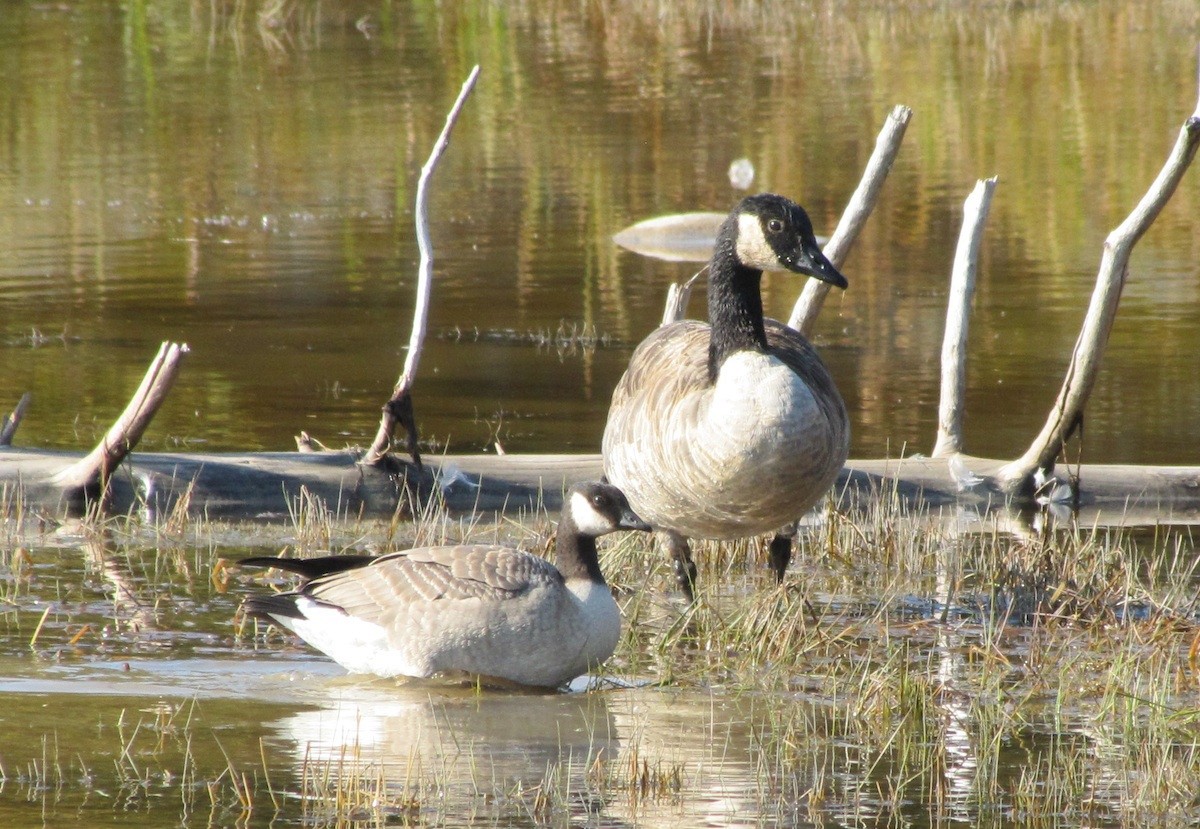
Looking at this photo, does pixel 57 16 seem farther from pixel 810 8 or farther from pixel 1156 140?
pixel 1156 140

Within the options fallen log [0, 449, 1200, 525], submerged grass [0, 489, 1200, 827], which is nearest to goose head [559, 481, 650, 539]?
submerged grass [0, 489, 1200, 827]

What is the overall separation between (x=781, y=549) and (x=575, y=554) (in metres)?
1.54

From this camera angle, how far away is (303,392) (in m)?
13.0

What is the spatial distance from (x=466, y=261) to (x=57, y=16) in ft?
77.1

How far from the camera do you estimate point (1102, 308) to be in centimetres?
958

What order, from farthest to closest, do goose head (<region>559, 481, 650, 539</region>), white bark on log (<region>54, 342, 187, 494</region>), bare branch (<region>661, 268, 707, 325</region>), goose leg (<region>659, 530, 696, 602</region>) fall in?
bare branch (<region>661, 268, 707, 325</region>) → white bark on log (<region>54, 342, 187, 494</region>) → goose leg (<region>659, 530, 696, 602</region>) → goose head (<region>559, 481, 650, 539</region>)

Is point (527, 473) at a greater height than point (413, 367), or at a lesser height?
lesser

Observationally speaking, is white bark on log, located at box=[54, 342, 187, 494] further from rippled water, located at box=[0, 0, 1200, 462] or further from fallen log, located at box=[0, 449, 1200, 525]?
rippled water, located at box=[0, 0, 1200, 462]

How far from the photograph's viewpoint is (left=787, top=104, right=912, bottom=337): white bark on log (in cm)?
1002

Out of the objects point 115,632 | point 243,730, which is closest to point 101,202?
point 115,632

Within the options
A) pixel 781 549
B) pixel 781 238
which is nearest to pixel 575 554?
pixel 781 549

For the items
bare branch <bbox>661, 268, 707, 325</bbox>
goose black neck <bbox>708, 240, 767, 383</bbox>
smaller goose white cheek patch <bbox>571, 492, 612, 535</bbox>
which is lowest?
smaller goose white cheek patch <bbox>571, 492, 612, 535</bbox>

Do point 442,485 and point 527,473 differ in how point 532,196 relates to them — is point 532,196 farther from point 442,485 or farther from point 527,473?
point 442,485

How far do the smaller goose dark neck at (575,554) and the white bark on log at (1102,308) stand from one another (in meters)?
3.86
